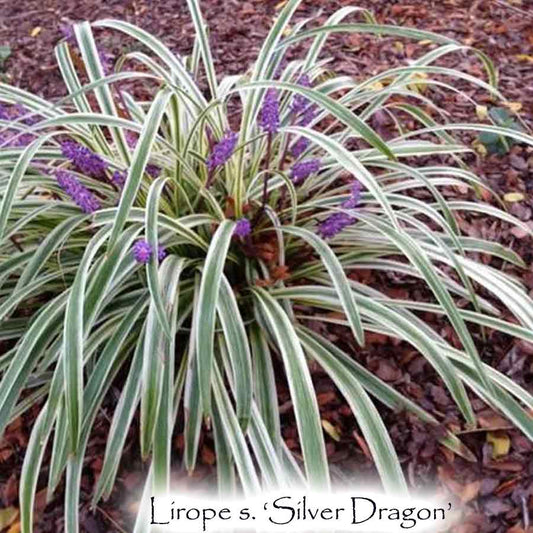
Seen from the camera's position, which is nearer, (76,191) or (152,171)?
(76,191)

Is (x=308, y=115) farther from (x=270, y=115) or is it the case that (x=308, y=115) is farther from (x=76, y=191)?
(x=76, y=191)

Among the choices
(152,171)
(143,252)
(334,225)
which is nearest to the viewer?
(143,252)

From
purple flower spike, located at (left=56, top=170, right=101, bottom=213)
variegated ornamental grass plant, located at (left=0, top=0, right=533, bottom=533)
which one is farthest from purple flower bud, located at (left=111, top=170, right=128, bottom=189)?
purple flower spike, located at (left=56, top=170, right=101, bottom=213)

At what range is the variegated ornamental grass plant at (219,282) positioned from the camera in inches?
52.5

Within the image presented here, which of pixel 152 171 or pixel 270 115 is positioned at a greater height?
pixel 152 171

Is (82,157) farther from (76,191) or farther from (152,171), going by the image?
(152,171)

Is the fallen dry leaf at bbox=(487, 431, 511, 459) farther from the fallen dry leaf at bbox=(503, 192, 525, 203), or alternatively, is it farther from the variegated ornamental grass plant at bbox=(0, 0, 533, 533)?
the fallen dry leaf at bbox=(503, 192, 525, 203)

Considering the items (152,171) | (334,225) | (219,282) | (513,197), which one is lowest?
(219,282)

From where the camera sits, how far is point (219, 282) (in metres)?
1.35

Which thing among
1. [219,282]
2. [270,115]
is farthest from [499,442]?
[270,115]

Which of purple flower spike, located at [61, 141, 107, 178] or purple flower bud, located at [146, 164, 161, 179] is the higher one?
purple flower bud, located at [146, 164, 161, 179]

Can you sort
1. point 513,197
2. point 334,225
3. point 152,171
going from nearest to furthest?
point 334,225
point 152,171
point 513,197

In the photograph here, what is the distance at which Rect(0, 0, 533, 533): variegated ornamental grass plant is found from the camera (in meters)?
1.33

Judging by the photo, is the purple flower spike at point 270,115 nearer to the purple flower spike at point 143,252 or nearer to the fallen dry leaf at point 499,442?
the purple flower spike at point 143,252
